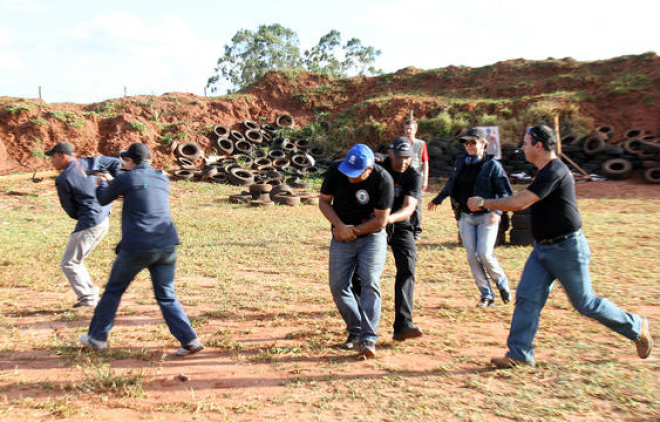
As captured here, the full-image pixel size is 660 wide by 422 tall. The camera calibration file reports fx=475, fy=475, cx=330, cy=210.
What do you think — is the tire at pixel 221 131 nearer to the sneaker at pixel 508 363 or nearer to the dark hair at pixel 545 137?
the dark hair at pixel 545 137

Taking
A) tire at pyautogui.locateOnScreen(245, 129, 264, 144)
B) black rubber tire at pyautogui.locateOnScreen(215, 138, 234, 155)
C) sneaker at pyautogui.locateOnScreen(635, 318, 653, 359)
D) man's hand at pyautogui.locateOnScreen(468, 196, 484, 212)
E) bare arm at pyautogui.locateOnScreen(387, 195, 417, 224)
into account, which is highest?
tire at pyautogui.locateOnScreen(245, 129, 264, 144)

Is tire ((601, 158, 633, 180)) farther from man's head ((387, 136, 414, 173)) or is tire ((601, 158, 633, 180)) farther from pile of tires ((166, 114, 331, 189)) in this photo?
man's head ((387, 136, 414, 173))

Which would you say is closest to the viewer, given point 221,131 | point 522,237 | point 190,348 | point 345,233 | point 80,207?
point 345,233

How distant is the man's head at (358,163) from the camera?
4.09 m

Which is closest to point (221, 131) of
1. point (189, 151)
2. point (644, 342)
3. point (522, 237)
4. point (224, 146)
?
point (224, 146)

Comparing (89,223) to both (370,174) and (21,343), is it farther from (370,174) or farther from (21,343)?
(370,174)

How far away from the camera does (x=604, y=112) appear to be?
23078 millimetres

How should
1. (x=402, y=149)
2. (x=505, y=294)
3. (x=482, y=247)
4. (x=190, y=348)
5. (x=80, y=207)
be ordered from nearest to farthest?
(x=190, y=348)
(x=402, y=149)
(x=482, y=247)
(x=80, y=207)
(x=505, y=294)

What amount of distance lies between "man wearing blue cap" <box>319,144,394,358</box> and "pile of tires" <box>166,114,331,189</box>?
15.5 metres

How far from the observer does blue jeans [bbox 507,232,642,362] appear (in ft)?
12.2

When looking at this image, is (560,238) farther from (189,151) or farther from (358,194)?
(189,151)

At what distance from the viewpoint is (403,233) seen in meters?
4.69

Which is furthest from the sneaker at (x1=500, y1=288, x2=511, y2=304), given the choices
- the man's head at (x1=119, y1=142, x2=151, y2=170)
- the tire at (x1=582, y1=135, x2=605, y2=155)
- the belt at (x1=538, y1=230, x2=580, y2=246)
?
the tire at (x1=582, y1=135, x2=605, y2=155)

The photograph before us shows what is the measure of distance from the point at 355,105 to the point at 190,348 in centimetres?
2742
